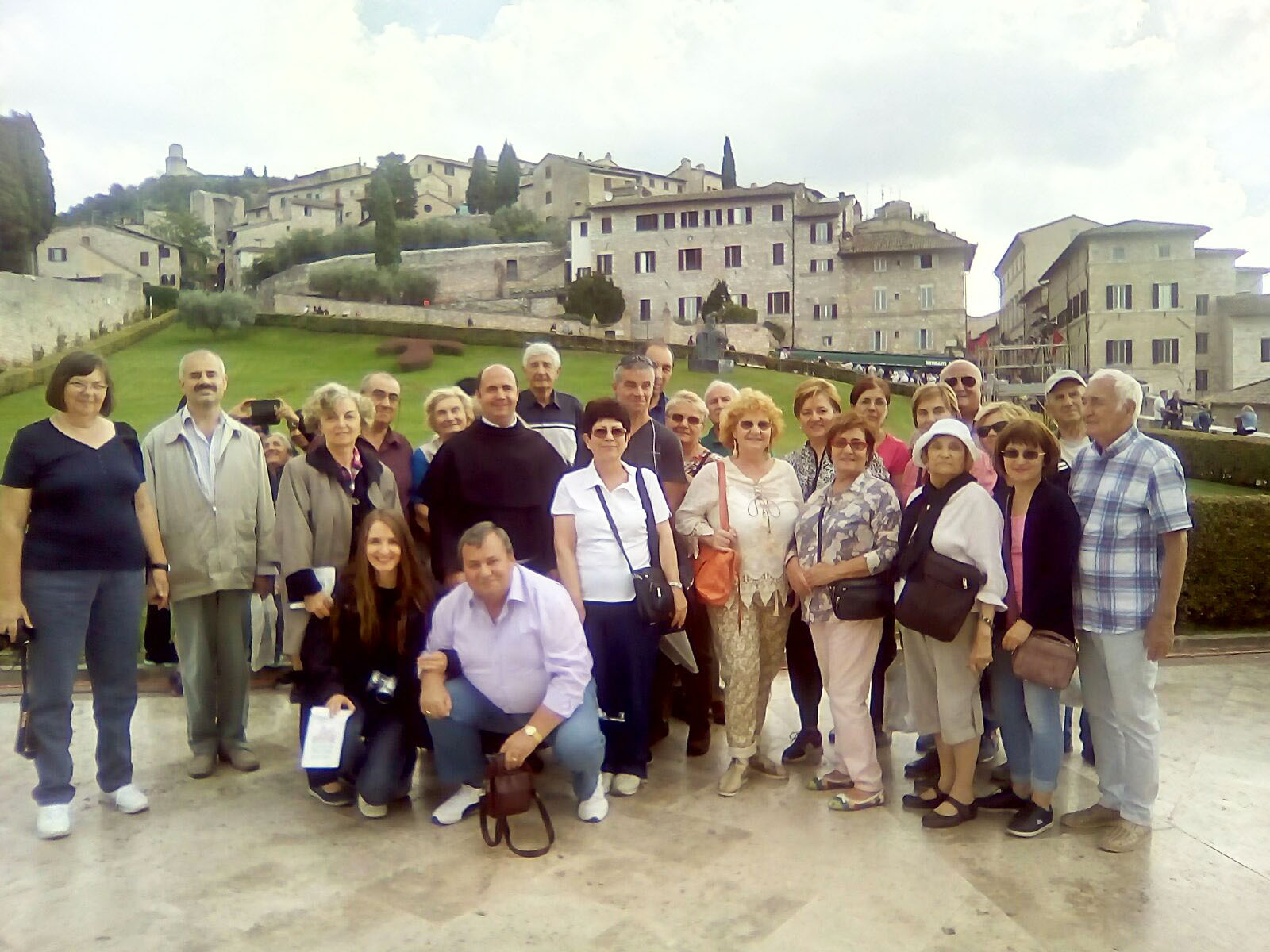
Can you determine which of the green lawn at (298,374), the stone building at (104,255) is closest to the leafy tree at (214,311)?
the green lawn at (298,374)

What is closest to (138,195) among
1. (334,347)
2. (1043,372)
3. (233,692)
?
(334,347)

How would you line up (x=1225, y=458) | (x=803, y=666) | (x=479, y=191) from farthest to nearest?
(x=479, y=191)
(x=1225, y=458)
(x=803, y=666)

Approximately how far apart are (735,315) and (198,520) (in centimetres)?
4555

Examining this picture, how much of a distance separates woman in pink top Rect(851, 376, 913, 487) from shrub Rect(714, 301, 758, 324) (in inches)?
1741

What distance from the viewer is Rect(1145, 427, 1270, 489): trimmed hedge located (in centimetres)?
1712

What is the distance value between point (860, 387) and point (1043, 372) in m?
42.7

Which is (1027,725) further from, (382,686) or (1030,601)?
(382,686)

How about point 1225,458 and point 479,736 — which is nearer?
point 479,736

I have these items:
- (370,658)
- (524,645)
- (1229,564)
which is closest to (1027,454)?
(524,645)

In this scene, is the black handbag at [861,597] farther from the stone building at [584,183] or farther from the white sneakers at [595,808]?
the stone building at [584,183]

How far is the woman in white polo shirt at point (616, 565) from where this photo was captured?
13.3 ft

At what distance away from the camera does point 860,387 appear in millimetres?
4613

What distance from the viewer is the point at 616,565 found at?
407cm

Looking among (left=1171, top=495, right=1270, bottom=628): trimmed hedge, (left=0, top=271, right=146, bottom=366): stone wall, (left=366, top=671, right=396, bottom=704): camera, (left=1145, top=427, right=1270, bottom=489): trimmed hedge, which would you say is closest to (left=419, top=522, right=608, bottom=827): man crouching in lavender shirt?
(left=366, top=671, right=396, bottom=704): camera
